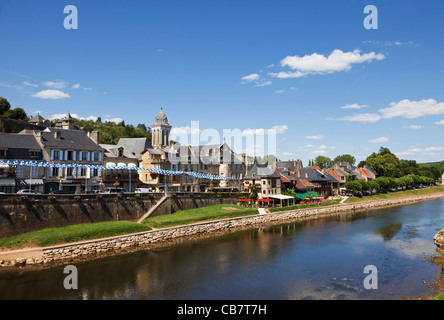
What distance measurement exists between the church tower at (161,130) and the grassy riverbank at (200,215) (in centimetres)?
3213

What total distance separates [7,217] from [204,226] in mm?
25344

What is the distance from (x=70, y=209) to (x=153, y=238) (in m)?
11.0

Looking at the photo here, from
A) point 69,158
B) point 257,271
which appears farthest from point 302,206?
point 69,158

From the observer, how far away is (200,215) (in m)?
50.7

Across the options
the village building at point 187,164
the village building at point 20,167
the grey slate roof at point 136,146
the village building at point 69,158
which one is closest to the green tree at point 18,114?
the village building at point 187,164

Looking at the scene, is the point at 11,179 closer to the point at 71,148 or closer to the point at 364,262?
the point at 71,148

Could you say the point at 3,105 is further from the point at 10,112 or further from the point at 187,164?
the point at 187,164

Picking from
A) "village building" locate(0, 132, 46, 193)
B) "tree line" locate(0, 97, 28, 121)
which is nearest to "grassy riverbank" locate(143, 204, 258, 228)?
"village building" locate(0, 132, 46, 193)

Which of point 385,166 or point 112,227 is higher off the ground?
point 385,166

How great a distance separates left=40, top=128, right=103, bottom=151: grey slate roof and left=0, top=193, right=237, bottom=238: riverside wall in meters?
14.0

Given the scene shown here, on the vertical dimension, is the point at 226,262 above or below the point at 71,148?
below

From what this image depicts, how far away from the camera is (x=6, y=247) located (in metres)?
31.7

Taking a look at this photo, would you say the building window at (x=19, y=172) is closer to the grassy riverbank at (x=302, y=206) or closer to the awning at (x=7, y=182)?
the awning at (x=7, y=182)
